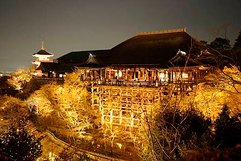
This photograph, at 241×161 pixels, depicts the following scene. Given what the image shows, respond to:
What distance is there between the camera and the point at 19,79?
4759 centimetres

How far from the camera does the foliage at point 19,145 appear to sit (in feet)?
53.9

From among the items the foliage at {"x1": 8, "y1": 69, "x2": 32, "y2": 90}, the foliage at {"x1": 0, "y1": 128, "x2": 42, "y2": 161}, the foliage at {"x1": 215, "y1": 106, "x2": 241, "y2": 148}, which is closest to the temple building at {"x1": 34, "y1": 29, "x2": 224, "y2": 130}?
the foliage at {"x1": 0, "y1": 128, "x2": 42, "y2": 161}

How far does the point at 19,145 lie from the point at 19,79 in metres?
33.1

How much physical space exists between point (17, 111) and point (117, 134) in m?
13.4

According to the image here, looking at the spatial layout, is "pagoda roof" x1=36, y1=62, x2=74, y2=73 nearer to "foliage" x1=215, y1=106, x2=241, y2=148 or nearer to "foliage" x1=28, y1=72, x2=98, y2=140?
"foliage" x1=28, y1=72, x2=98, y2=140

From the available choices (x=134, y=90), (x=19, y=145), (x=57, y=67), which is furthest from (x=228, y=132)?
(x=57, y=67)

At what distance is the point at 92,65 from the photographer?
31.2 m

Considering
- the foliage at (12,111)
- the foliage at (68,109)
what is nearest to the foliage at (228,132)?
the foliage at (68,109)

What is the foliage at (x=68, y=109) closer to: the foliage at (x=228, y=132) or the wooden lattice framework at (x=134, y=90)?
the wooden lattice framework at (x=134, y=90)

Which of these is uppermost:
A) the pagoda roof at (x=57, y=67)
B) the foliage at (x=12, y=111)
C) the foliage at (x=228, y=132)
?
the pagoda roof at (x=57, y=67)

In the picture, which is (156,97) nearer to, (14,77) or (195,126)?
(195,126)

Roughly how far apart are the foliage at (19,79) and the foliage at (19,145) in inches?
1209

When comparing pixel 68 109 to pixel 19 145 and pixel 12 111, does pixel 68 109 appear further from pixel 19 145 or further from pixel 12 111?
pixel 19 145

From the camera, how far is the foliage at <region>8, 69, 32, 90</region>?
154 ft
